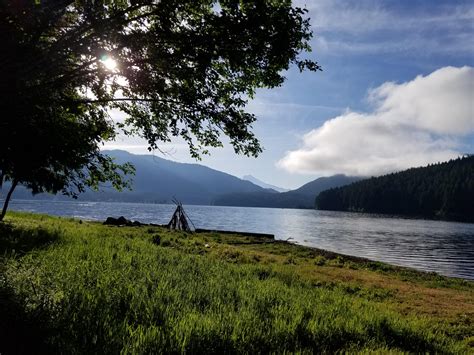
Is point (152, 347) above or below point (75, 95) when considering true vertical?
below

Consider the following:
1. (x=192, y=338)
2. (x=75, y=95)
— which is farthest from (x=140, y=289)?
(x=75, y=95)

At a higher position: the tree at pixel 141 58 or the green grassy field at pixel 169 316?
the tree at pixel 141 58

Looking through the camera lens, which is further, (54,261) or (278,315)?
(54,261)

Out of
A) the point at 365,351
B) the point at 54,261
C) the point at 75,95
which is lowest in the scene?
the point at 365,351

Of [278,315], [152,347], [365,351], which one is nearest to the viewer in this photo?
[152,347]

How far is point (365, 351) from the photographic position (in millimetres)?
7750

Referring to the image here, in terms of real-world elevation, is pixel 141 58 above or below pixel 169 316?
above

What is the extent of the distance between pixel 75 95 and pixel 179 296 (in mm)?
8647

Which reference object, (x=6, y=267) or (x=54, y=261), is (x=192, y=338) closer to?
(x=6, y=267)

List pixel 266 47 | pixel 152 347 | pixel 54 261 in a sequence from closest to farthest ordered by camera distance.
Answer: pixel 152 347
pixel 266 47
pixel 54 261

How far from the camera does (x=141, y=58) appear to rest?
11211mm

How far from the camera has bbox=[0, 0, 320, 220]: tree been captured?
9195 mm

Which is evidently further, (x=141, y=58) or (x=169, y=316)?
(x=141, y=58)

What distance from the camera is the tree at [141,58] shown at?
30.2ft
